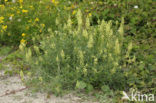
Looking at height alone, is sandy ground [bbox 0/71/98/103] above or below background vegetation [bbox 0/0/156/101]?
below

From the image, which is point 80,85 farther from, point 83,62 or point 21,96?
point 21,96

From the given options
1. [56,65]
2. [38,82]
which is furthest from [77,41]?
[38,82]

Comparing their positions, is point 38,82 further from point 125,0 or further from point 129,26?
point 125,0

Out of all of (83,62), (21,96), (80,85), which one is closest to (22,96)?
(21,96)

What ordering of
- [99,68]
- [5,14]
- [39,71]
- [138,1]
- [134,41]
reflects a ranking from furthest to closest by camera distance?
[138,1], [5,14], [134,41], [39,71], [99,68]

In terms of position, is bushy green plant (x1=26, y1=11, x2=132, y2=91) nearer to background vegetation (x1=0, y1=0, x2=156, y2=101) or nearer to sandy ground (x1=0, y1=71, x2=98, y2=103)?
background vegetation (x1=0, y1=0, x2=156, y2=101)

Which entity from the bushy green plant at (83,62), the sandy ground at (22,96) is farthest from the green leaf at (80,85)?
the sandy ground at (22,96)

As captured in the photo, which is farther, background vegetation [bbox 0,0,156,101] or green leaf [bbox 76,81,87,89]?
background vegetation [bbox 0,0,156,101]

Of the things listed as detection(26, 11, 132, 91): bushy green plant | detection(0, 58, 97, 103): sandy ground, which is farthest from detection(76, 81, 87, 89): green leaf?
detection(0, 58, 97, 103): sandy ground

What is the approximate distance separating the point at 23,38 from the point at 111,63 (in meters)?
1.93

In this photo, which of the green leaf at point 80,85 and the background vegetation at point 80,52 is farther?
the background vegetation at point 80,52

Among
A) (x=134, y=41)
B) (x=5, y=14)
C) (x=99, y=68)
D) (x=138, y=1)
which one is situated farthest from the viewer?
(x=138, y=1)

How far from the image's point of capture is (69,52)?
11.5 ft

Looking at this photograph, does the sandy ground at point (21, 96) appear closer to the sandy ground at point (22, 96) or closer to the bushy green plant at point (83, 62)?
the sandy ground at point (22, 96)
